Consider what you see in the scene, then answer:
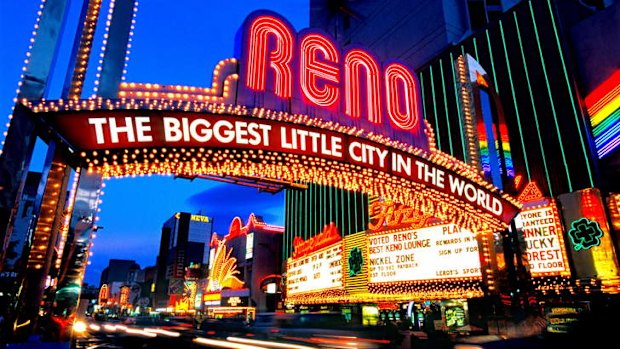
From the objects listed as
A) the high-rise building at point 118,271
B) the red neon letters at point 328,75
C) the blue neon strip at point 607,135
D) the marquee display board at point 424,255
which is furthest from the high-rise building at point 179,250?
the red neon letters at point 328,75

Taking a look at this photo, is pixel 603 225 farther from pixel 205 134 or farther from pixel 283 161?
pixel 205 134

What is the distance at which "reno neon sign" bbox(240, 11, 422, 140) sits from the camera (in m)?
8.92

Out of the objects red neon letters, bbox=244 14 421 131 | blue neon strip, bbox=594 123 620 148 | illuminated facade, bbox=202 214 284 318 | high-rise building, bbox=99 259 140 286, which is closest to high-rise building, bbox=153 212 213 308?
illuminated facade, bbox=202 214 284 318

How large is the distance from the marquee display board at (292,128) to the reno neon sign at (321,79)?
0.03 metres

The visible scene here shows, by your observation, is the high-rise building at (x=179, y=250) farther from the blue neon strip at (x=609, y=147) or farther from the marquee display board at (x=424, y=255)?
the blue neon strip at (x=609, y=147)

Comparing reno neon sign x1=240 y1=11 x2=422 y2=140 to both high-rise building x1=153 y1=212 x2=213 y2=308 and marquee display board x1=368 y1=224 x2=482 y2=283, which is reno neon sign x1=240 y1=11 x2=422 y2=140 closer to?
marquee display board x1=368 y1=224 x2=482 y2=283

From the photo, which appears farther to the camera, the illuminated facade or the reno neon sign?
the illuminated facade

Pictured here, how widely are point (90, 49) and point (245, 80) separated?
3.06 m

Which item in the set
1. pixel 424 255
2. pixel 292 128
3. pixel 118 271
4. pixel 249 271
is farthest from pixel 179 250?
pixel 292 128

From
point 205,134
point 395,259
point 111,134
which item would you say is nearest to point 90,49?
point 111,134

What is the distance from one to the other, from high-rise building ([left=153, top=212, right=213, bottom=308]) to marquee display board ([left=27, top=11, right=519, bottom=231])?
3049 inches

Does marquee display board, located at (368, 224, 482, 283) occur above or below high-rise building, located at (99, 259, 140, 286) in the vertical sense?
below

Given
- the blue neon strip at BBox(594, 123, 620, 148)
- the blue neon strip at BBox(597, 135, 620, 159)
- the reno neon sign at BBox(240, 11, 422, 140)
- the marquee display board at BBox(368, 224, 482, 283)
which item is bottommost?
the marquee display board at BBox(368, 224, 482, 283)

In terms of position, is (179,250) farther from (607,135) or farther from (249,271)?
(607,135)
